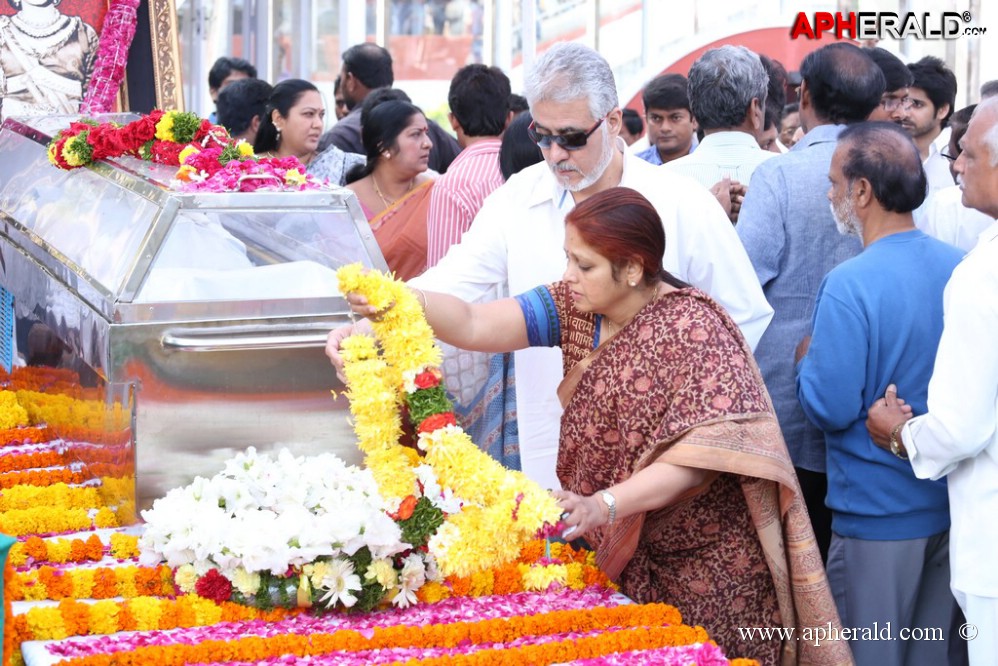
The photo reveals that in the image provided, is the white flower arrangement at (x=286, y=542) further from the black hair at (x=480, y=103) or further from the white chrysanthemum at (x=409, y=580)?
the black hair at (x=480, y=103)

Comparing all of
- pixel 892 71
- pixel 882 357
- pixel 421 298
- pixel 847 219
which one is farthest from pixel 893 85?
pixel 421 298

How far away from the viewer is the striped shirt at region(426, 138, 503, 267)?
459 centimetres

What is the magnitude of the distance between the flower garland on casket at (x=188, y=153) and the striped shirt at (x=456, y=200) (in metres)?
0.67

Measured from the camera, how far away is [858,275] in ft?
11.1

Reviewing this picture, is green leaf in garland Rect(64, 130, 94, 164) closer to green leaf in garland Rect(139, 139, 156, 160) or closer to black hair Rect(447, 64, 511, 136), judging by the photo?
green leaf in garland Rect(139, 139, 156, 160)

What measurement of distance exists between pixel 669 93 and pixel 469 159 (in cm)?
159

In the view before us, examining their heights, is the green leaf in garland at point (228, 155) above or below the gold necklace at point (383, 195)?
above

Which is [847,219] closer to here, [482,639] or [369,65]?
[482,639]

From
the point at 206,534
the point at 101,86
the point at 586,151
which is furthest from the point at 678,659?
the point at 101,86

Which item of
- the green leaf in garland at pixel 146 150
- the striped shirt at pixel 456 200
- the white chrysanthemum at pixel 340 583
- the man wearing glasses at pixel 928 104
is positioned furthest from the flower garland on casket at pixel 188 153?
the man wearing glasses at pixel 928 104

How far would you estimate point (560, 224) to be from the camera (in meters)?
3.62

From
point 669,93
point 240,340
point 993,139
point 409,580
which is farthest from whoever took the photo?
point 669,93

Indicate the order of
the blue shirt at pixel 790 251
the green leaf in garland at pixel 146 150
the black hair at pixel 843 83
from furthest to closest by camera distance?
the green leaf in garland at pixel 146 150 < the black hair at pixel 843 83 < the blue shirt at pixel 790 251

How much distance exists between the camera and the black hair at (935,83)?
18.7ft
